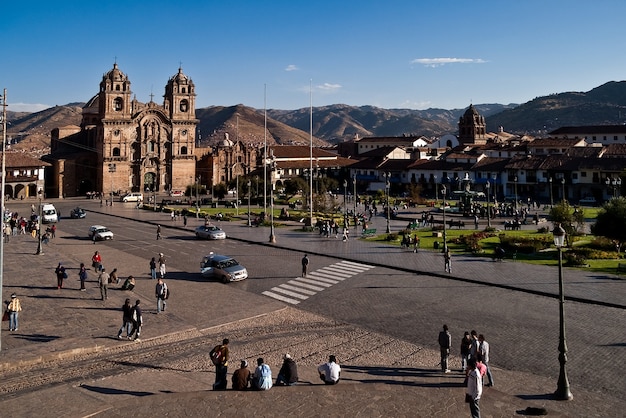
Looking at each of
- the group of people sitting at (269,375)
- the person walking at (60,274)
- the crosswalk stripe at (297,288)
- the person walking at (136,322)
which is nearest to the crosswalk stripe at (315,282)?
the crosswalk stripe at (297,288)

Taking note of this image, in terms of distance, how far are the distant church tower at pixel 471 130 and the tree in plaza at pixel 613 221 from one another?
270 feet

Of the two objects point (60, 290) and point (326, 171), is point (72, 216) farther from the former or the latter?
point (326, 171)

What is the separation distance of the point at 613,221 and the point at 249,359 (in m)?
24.5

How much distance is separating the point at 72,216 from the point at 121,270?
30638mm

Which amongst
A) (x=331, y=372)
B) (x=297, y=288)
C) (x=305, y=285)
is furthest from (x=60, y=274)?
(x=331, y=372)

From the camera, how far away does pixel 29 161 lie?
7600 cm

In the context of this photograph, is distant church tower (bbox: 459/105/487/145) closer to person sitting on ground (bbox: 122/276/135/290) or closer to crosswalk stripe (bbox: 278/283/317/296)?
crosswalk stripe (bbox: 278/283/317/296)

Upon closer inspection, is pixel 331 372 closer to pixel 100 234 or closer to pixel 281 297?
pixel 281 297

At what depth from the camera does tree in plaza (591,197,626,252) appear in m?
31.5

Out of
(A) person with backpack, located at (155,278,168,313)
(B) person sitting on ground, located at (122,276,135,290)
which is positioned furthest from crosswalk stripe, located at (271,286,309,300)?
(B) person sitting on ground, located at (122,276,135,290)

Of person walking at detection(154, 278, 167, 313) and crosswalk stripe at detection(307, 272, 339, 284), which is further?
crosswalk stripe at detection(307, 272, 339, 284)

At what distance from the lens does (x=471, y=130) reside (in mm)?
114500

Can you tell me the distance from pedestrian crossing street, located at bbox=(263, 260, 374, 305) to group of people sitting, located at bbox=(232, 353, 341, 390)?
9205 millimetres

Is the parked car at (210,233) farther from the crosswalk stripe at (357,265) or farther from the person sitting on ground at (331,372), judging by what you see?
the person sitting on ground at (331,372)
